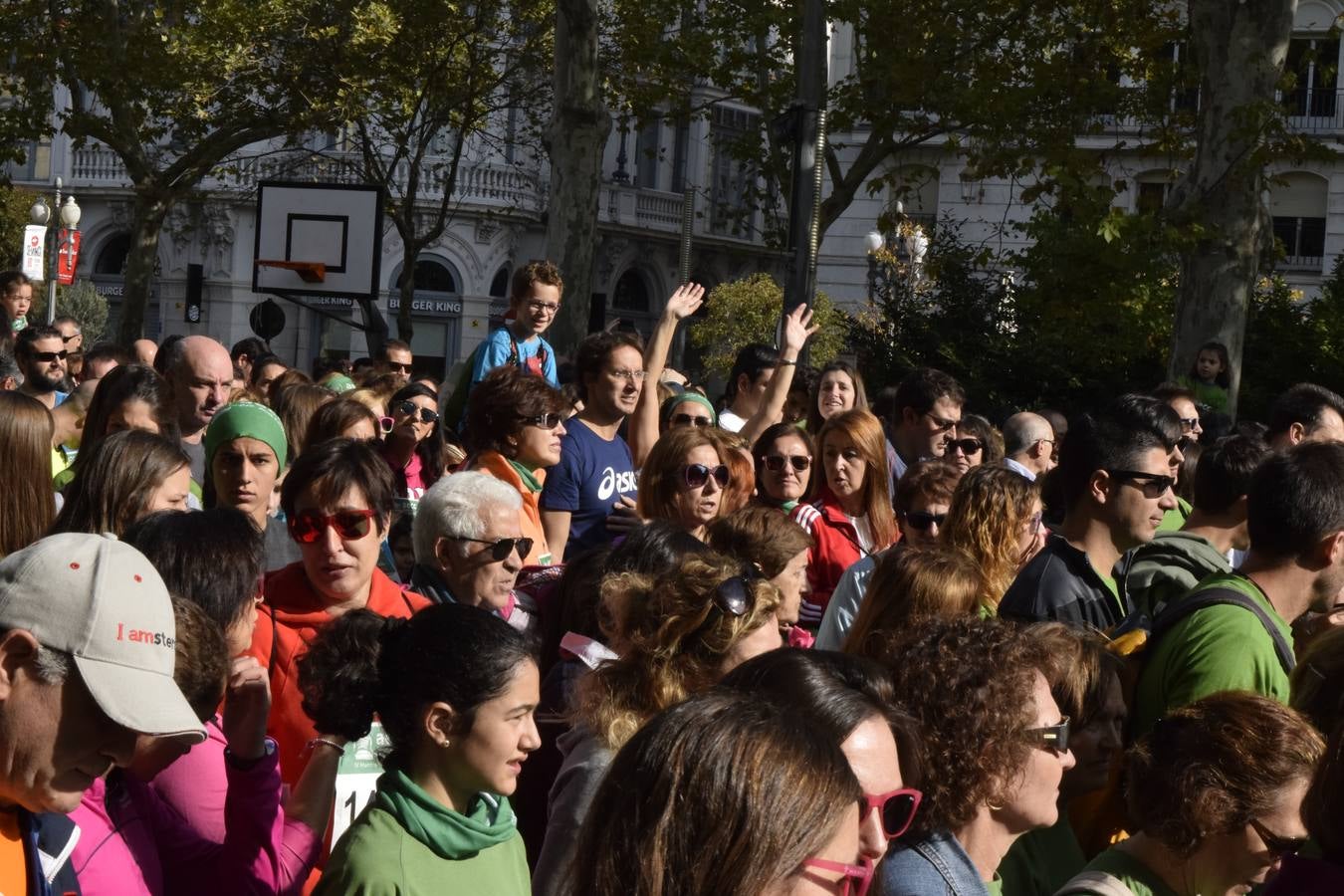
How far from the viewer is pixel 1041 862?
3.90 metres

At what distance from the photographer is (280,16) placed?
2638 cm

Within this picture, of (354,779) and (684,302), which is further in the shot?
(684,302)

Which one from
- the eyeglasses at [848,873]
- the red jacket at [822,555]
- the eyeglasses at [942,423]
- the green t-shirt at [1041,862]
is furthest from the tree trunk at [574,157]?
the eyeglasses at [848,873]

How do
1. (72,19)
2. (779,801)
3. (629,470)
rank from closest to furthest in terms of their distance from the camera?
(779,801) < (629,470) < (72,19)

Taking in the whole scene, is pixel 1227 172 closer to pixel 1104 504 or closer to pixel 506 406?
pixel 506 406

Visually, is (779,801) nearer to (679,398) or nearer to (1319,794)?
(1319,794)

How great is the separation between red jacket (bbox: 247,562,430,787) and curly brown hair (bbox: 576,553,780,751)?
0.68 m

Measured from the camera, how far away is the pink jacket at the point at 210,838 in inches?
127

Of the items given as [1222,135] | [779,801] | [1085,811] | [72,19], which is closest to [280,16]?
[72,19]

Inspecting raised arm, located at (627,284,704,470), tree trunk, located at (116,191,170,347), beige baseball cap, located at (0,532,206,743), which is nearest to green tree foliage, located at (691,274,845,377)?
tree trunk, located at (116,191,170,347)

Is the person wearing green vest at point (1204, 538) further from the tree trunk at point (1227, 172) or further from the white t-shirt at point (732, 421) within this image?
the tree trunk at point (1227, 172)

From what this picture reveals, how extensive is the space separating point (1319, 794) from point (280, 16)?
2547 cm

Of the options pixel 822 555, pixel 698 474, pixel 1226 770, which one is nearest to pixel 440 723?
pixel 1226 770

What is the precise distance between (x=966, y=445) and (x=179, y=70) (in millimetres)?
19387
